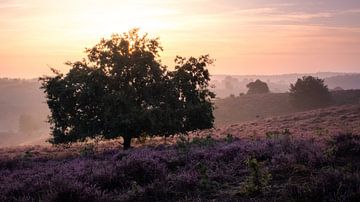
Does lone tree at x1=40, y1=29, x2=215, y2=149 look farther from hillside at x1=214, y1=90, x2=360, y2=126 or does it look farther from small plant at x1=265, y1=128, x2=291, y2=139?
hillside at x1=214, y1=90, x2=360, y2=126

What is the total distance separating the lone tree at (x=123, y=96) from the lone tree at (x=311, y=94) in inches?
2788

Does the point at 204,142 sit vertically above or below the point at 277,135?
below

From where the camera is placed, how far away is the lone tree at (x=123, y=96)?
2927 centimetres

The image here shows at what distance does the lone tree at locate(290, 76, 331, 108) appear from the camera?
97812 mm

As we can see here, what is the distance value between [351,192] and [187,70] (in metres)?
25.3

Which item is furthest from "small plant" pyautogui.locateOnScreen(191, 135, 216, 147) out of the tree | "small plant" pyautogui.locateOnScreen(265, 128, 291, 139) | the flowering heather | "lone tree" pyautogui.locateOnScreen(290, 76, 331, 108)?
the tree

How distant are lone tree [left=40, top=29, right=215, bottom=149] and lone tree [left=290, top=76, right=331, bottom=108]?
70821mm

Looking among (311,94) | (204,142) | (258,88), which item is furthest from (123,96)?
(258,88)

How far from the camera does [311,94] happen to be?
98.5 m

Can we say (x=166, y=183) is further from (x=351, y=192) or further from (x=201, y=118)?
(x=201, y=118)

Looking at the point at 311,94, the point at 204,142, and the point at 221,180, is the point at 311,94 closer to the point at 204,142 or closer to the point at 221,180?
the point at 204,142

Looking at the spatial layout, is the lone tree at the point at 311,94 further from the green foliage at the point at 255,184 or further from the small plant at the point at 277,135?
the green foliage at the point at 255,184

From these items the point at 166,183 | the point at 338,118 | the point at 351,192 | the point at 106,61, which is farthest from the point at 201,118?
the point at 338,118

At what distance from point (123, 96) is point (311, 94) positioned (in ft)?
254
